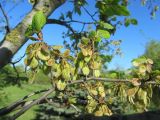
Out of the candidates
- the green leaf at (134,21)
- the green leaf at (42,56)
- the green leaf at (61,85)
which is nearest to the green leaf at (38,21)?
the green leaf at (42,56)

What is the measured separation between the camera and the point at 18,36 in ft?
8.22

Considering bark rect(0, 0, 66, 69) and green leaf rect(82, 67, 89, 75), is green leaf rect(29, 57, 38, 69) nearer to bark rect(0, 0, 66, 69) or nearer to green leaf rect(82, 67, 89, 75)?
A: green leaf rect(82, 67, 89, 75)

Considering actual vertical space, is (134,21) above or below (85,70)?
above

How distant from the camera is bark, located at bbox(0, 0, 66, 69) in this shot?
2379 mm

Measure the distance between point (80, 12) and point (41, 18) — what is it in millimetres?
1576

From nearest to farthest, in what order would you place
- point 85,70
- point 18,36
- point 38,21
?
point 38,21
point 85,70
point 18,36

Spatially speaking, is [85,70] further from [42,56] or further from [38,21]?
[38,21]

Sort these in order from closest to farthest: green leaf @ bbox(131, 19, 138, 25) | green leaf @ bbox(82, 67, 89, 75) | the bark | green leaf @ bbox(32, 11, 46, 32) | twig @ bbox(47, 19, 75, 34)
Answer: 1. green leaf @ bbox(32, 11, 46, 32)
2. green leaf @ bbox(82, 67, 89, 75)
3. the bark
4. green leaf @ bbox(131, 19, 138, 25)
5. twig @ bbox(47, 19, 75, 34)

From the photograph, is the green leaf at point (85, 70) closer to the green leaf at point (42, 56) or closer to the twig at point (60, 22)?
the green leaf at point (42, 56)

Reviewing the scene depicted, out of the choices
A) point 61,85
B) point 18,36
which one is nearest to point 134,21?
point 18,36

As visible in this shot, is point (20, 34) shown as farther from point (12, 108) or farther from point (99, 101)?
point (99, 101)

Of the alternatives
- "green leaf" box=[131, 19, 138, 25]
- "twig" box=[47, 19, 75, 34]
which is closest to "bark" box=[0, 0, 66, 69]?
"twig" box=[47, 19, 75, 34]

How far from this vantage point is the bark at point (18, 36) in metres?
2.38

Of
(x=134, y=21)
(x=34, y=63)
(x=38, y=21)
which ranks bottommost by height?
(x=34, y=63)
